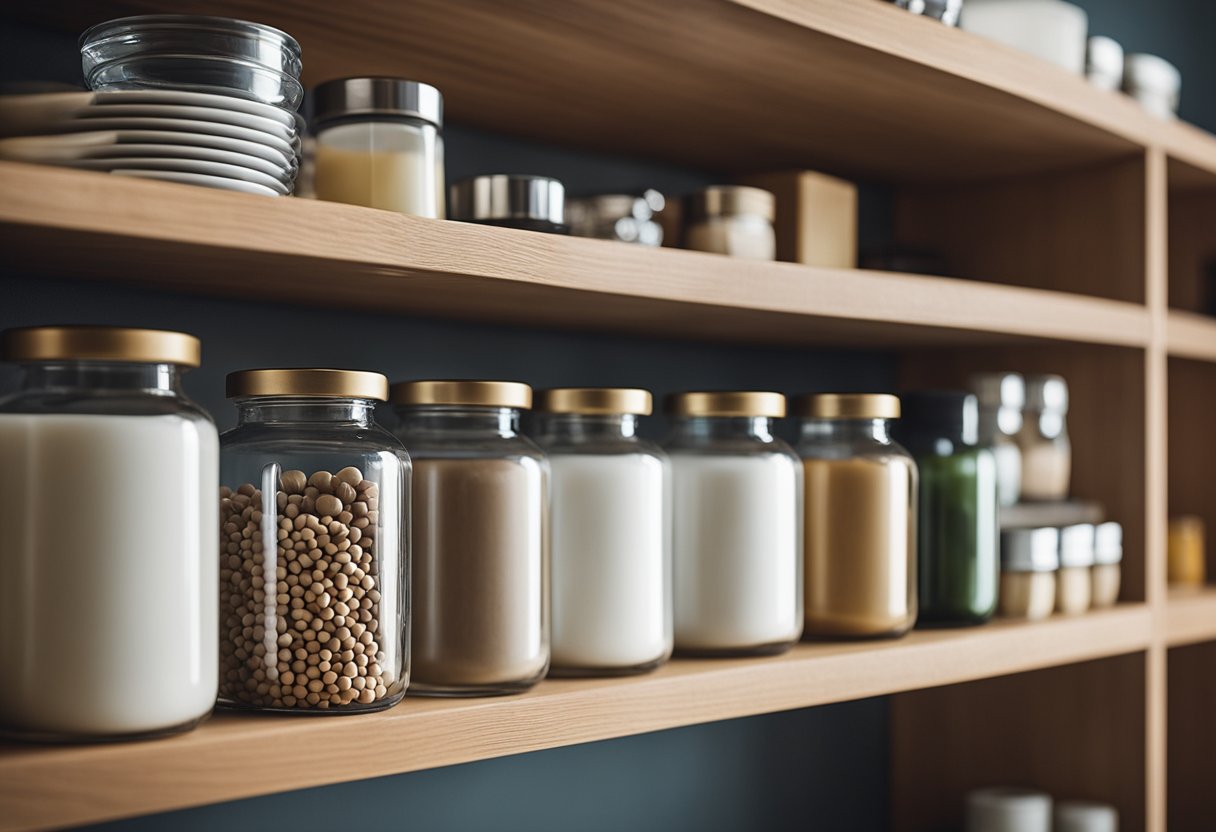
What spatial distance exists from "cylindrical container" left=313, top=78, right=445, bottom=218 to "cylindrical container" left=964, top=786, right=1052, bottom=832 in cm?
106

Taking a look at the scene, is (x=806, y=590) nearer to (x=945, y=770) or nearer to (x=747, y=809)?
(x=747, y=809)

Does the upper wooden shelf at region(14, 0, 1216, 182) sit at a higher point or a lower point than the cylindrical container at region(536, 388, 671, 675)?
higher

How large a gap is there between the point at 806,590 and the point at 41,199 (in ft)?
2.67

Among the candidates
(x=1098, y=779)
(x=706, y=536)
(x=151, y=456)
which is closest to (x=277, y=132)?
(x=151, y=456)

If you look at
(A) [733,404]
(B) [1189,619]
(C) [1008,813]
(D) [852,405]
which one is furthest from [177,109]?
(B) [1189,619]

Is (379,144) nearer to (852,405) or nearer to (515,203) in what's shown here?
(515,203)

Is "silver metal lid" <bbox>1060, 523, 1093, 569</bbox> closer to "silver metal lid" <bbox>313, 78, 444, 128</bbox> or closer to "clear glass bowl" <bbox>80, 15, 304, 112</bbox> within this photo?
"silver metal lid" <bbox>313, 78, 444, 128</bbox>

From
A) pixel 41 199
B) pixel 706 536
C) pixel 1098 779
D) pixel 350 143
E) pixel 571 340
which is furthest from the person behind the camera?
pixel 1098 779

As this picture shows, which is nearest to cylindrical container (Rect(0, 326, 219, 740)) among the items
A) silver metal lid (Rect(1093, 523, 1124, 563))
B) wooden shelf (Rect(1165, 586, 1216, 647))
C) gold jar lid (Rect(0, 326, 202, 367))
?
gold jar lid (Rect(0, 326, 202, 367))

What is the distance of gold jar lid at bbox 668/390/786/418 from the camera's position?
115cm

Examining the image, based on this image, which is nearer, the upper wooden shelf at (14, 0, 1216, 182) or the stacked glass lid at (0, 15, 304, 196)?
the stacked glass lid at (0, 15, 304, 196)

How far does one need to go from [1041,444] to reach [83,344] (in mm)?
1182

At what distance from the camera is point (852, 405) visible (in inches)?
49.2

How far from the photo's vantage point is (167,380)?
0.81 meters
